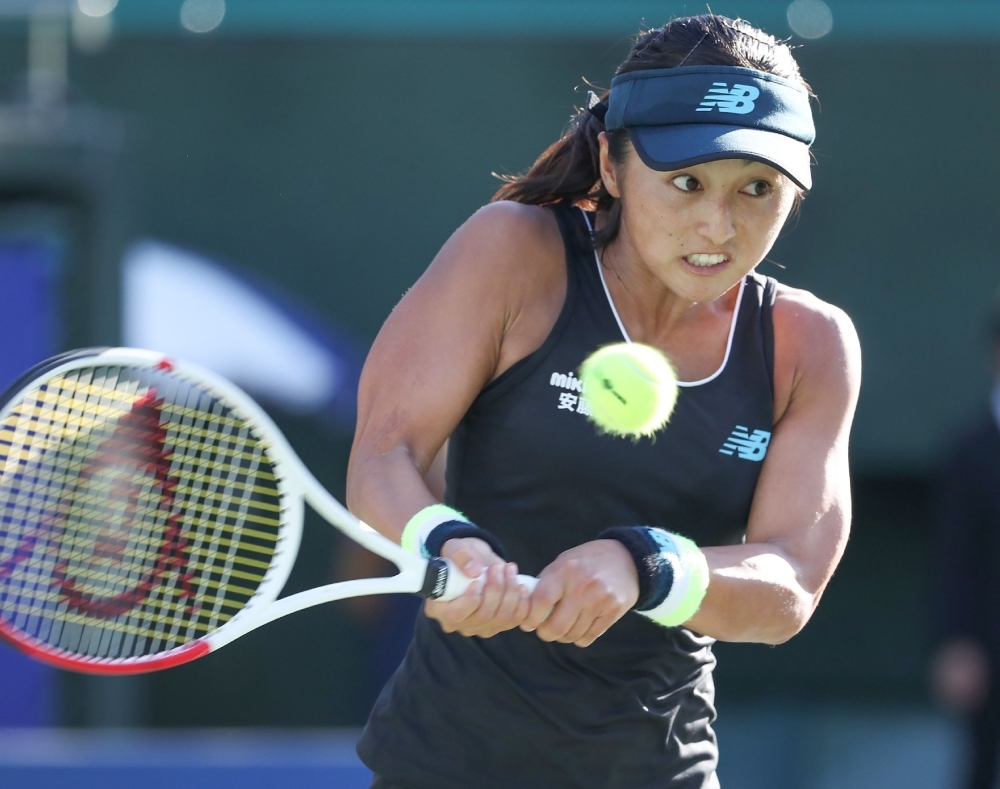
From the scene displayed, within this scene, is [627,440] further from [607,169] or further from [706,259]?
[607,169]

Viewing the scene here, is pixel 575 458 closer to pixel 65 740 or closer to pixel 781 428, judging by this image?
pixel 781 428

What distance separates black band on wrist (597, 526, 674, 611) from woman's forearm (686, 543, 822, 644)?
107mm

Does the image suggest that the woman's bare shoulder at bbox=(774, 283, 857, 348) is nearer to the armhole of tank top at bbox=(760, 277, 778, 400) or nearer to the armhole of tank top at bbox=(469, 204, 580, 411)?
the armhole of tank top at bbox=(760, 277, 778, 400)

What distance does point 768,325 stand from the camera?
107 inches

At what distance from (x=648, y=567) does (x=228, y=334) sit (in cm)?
482

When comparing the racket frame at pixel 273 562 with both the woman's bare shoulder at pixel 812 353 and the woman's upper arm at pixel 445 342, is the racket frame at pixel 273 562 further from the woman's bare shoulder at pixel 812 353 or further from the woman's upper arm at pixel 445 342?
the woman's bare shoulder at pixel 812 353

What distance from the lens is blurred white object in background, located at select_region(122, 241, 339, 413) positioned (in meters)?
6.77

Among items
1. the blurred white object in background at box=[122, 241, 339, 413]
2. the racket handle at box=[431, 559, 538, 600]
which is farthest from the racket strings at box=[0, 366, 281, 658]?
the blurred white object in background at box=[122, 241, 339, 413]

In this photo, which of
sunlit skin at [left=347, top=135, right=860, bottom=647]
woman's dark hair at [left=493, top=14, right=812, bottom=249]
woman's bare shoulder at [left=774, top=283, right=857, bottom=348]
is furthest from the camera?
woman's bare shoulder at [left=774, top=283, right=857, bottom=348]

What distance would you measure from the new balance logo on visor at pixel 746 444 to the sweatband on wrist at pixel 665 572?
0.84ft

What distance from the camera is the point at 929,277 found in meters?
7.74

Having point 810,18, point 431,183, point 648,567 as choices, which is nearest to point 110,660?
point 648,567

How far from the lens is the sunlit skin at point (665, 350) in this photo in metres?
2.47

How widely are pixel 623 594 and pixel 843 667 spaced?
6.27 metres
